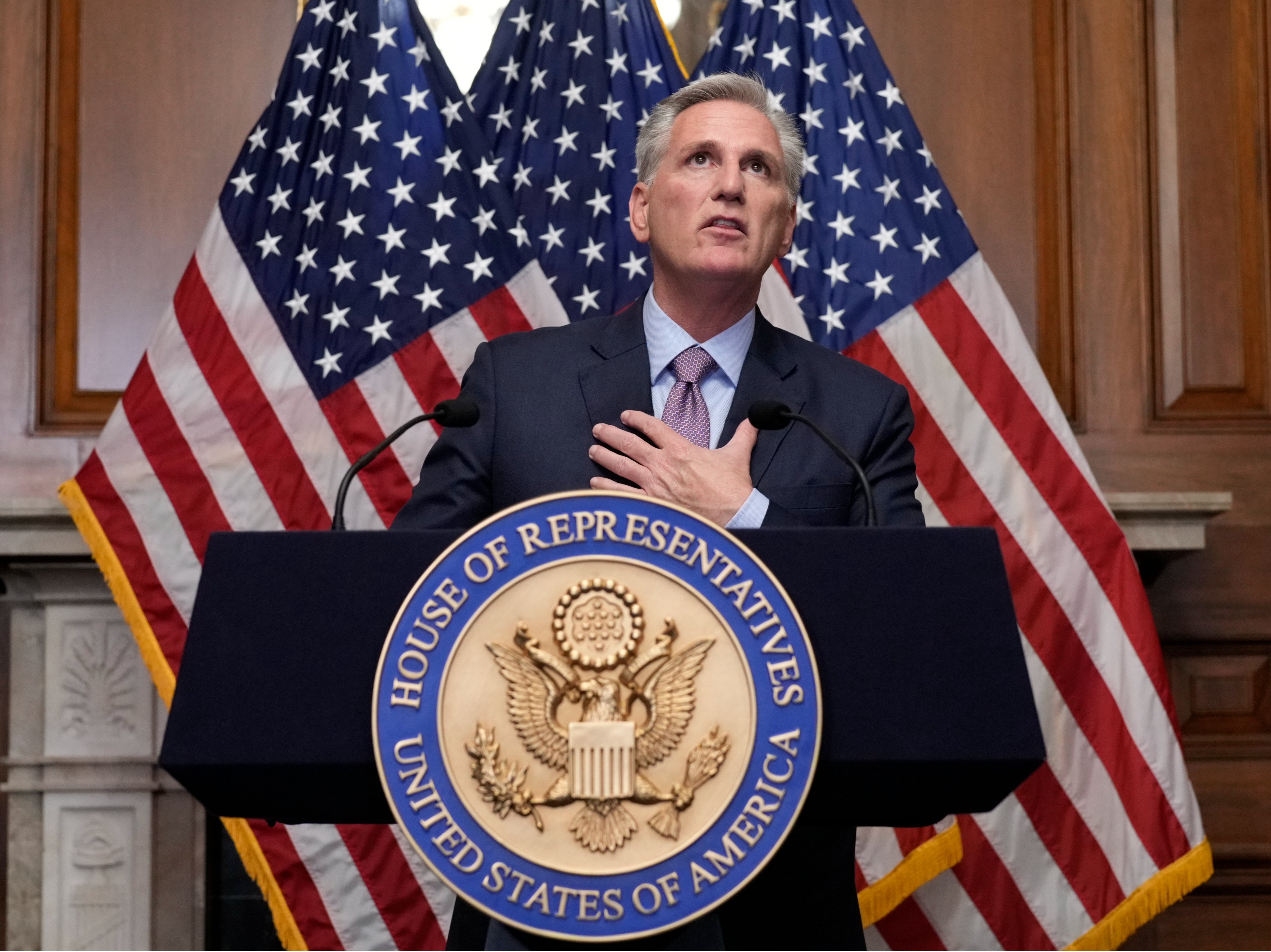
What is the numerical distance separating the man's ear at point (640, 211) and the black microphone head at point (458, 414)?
635 mm

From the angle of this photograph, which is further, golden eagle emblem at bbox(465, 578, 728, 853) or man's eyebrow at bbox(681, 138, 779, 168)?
man's eyebrow at bbox(681, 138, 779, 168)

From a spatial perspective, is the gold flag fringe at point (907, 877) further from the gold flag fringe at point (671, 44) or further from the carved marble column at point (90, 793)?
the gold flag fringe at point (671, 44)

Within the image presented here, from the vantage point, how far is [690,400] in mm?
1744

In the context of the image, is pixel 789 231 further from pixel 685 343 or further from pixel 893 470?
pixel 893 470

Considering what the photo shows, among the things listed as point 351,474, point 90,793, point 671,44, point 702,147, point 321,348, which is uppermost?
point 671,44

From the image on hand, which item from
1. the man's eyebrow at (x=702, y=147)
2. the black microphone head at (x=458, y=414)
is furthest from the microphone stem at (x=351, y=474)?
A: the man's eyebrow at (x=702, y=147)

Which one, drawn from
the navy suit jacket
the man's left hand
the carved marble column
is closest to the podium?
the man's left hand

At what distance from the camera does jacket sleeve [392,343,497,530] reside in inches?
66.1

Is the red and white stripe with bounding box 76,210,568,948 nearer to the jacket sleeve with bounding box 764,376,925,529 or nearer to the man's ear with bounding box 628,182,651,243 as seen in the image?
the man's ear with bounding box 628,182,651,243

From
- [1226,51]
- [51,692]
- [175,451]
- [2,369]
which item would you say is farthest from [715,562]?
[1226,51]

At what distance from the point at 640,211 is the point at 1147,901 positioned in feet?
6.04

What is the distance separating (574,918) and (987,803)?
0.39 m

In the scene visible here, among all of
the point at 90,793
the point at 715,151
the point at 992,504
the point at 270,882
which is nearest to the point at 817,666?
the point at 715,151

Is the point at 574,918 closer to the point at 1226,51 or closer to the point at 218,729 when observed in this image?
the point at 218,729
